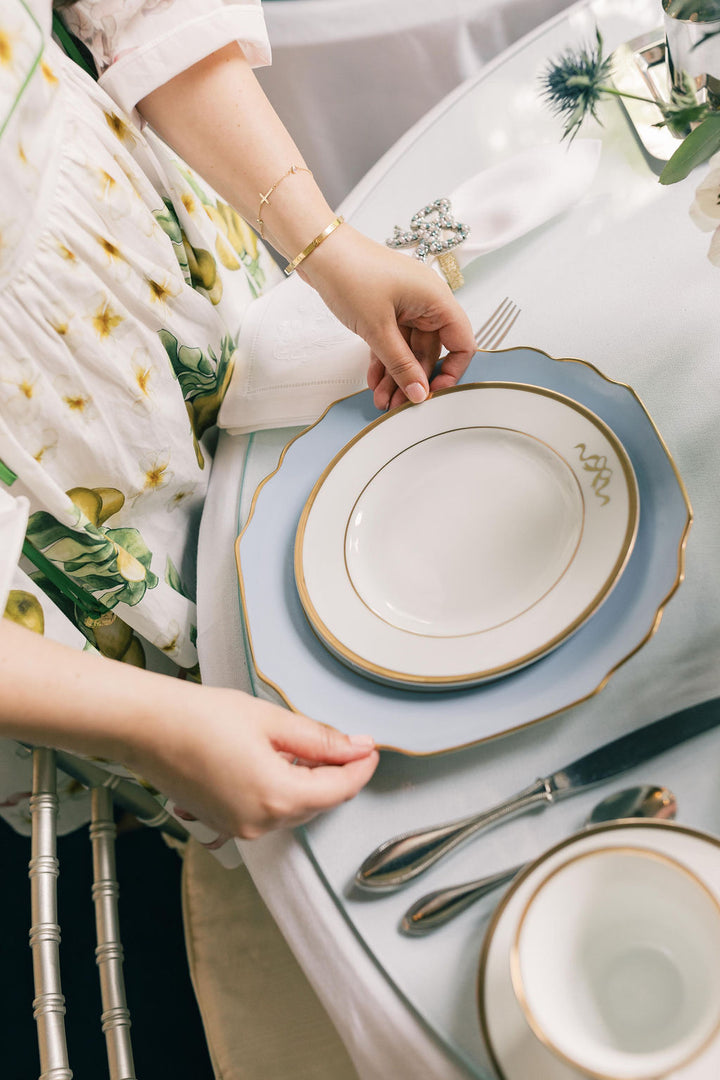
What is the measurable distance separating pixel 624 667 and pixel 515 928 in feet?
0.51

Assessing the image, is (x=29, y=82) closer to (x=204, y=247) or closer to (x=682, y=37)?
(x=204, y=247)

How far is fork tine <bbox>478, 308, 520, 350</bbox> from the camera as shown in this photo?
611 mm

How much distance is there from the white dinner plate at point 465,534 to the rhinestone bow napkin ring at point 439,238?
165 millimetres

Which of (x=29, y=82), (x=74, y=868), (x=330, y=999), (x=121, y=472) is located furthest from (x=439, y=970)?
(x=74, y=868)

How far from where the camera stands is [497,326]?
2.04 feet

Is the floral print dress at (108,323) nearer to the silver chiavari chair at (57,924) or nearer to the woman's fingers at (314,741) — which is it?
the silver chiavari chair at (57,924)

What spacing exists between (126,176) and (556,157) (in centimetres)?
35

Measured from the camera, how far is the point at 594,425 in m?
0.49

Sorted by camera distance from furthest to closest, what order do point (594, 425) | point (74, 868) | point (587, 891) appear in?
point (74, 868)
point (594, 425)
point (587, 891)

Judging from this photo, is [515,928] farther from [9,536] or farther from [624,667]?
[9,536]

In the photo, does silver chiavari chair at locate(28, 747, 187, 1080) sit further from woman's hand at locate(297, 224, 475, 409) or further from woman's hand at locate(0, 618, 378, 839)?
woman's hand at locate(297, 224, 475, 409)

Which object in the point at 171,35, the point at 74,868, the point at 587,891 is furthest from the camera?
the point at 74,868

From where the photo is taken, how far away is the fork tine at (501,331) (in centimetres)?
61

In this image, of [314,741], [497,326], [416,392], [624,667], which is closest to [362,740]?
[314,741]
